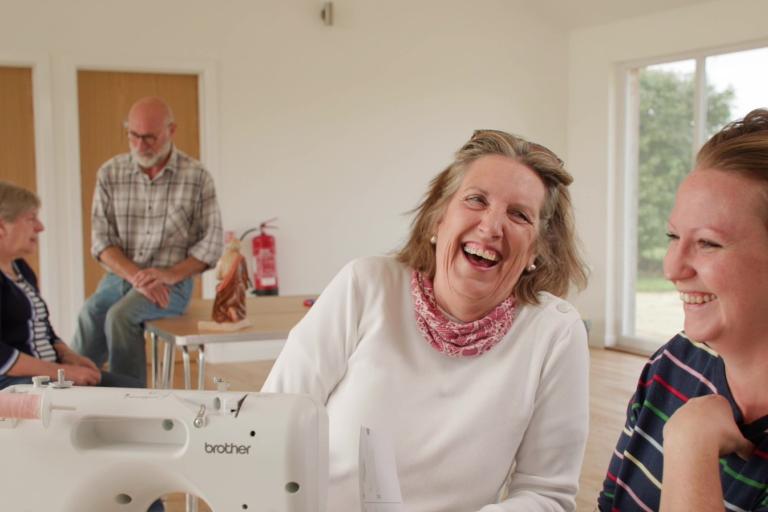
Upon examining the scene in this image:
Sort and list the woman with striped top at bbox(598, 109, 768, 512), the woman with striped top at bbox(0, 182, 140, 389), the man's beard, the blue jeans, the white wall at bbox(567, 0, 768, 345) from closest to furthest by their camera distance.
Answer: the woman with striped top at bbox(598, 109, 768, 512) → the woman with striped top at bbox(0, 182, 140, 389) → the blue jeans → the man's beard → the white wall at bbox(567, 0, 768, 345)

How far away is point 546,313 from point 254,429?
72 centimetres

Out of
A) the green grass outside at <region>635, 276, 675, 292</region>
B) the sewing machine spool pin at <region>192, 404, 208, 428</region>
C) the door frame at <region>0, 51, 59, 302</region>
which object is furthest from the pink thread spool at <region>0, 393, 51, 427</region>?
the green grass outside at <region>635, 276, 675, 292</region>

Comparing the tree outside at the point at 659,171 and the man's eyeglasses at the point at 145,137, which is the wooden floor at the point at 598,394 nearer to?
the tree outside at the point at 659,171

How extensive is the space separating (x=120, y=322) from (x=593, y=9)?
4705 millimetres

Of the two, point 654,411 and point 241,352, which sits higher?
point 654,411

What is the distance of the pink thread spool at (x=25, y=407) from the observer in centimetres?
110

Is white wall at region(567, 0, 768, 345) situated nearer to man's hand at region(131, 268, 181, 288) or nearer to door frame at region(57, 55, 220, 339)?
door frame at region(57, 55, 220, 339)

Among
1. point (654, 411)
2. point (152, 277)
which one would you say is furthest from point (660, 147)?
point (654, 411)

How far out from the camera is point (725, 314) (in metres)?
1.05

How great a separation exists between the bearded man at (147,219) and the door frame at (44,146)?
203 cm

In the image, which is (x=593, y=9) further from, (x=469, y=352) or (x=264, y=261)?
(x=469, y=352)

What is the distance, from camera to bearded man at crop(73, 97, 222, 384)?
149 inches

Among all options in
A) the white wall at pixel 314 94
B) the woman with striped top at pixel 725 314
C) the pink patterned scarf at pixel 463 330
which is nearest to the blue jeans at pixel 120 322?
the pink patterned scarf at pixel 463 330

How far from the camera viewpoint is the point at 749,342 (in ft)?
3.53
